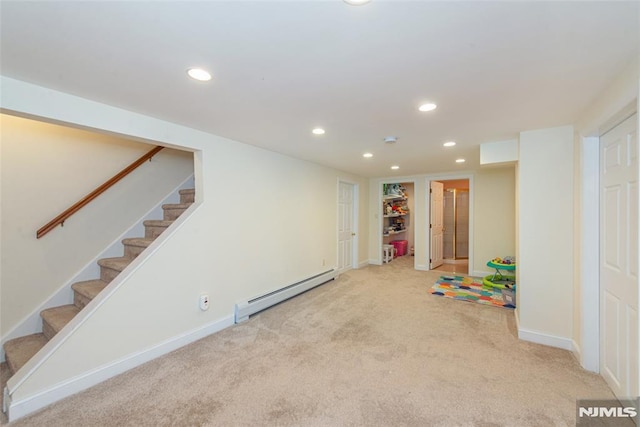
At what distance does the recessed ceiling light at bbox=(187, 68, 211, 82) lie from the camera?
5.23ft

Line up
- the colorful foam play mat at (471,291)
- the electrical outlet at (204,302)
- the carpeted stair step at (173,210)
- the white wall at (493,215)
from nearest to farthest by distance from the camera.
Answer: the electrical outlet at (204,302), the carpeted stair step at (173,210), the colorful foam play mat at (471,291), the white wall at (493,215)

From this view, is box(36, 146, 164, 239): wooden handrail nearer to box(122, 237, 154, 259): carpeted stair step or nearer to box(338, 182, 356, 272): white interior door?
box(122, 237, 154, 259): carpeted stair step

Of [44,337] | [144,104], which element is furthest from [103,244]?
[144,104]

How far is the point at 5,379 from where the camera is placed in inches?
82.2

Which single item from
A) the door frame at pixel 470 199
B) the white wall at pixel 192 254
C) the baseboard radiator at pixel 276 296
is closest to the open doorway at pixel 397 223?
the door frame at pixel 470 199

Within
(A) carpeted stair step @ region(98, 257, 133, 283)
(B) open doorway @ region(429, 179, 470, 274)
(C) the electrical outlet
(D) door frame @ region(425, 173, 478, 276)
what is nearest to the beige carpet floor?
(C) the electrical outlet

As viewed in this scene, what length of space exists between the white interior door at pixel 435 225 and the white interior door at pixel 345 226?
71.4 inches

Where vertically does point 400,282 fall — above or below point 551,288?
below

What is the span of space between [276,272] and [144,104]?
258 cm

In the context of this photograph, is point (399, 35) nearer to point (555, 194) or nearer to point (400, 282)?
point (555, 194)

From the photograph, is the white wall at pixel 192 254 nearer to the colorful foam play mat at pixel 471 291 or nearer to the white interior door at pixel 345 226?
the white interior door at pixel 345 226

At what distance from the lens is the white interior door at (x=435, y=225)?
6.02m

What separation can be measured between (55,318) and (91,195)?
1238 millimetres

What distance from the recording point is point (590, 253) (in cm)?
223
